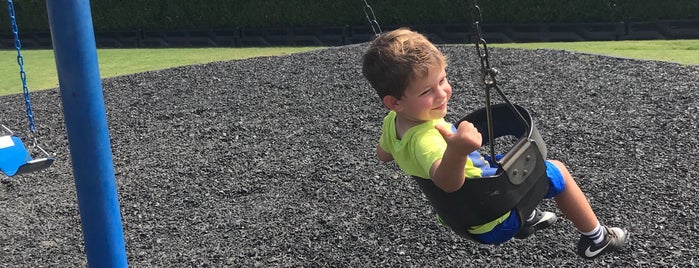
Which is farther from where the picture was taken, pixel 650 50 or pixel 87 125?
pixel 650 50

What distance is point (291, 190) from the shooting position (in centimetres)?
494

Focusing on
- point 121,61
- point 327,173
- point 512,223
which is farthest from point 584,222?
point 121,61

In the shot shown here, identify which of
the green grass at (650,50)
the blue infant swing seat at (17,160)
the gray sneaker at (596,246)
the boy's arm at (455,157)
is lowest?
the green grass at (650,50)

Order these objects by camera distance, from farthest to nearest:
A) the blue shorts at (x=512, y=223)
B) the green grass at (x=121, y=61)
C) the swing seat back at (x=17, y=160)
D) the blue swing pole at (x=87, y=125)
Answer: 1. the green grass at (x=121, y=61)
2. the swing seat back at (x=17, y=160)
3. the blue shorts at (x=512, y=223)
4. the blue swing pole at (x=87, y=125)

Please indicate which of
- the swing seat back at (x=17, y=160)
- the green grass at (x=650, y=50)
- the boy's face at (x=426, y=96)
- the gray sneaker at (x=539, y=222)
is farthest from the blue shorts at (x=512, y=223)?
the green grass at (x=650, y=50)

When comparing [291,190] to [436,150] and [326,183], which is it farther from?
[436,150]

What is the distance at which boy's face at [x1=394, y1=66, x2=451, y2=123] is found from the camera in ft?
7.34

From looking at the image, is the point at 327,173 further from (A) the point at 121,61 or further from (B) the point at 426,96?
(A) the point at 121,61

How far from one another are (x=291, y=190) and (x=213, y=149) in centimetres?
137

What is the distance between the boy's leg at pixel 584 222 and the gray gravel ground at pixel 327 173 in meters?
1.00

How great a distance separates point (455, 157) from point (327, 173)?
10.4 ft

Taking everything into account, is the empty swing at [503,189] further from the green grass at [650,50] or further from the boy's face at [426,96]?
the green grass at [650,50]

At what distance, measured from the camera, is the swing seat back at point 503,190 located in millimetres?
2227

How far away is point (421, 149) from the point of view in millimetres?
2254
